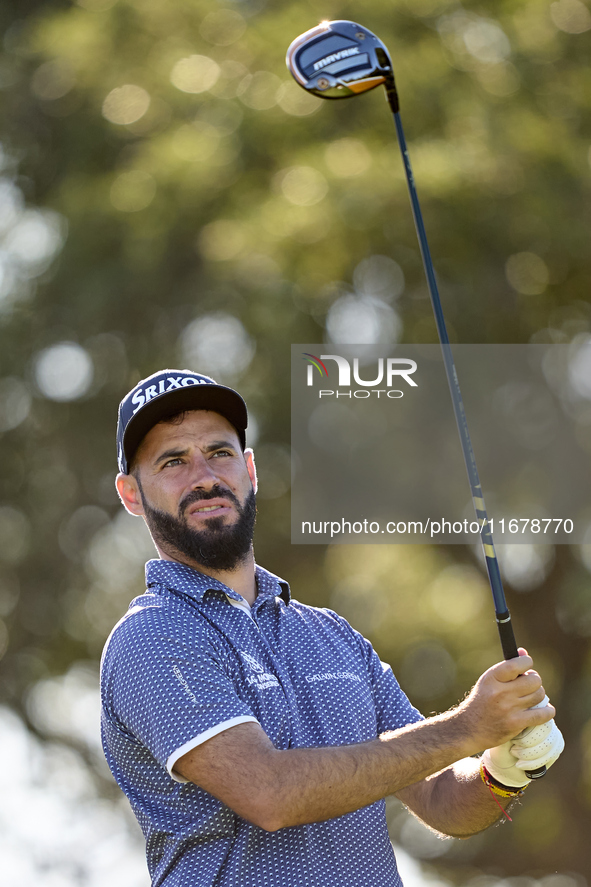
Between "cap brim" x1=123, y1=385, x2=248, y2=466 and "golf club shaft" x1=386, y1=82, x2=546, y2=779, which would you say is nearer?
"golf club shaft" x1=386, y1=82, x2=546, y2=779

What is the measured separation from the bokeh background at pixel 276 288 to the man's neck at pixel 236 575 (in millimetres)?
4364

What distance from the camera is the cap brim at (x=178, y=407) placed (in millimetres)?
2578

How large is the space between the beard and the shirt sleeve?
9.6 inches

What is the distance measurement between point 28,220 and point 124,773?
646cm

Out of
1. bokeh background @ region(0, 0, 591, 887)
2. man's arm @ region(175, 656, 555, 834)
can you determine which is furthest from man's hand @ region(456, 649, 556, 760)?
bokeh background @ region(0, 0, 591, 887)

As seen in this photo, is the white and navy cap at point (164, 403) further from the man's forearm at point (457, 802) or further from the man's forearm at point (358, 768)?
the man's forearm at point (457, 802)

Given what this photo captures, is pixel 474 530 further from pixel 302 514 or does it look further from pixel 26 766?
pixel 26 766

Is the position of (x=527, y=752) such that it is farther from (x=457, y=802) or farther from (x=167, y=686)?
(x=167, y=686)

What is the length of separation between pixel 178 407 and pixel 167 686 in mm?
780

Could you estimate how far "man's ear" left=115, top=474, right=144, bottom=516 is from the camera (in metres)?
2.66

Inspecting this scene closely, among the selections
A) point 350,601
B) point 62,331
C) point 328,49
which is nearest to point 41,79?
point 62,331

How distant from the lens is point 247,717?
205cm

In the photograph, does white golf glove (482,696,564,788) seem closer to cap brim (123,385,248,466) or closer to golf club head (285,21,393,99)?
cap brim (123,385,248,466)

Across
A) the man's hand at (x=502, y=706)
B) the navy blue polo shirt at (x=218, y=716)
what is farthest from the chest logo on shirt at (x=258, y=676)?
the man's hand at (x=502, y=706)
